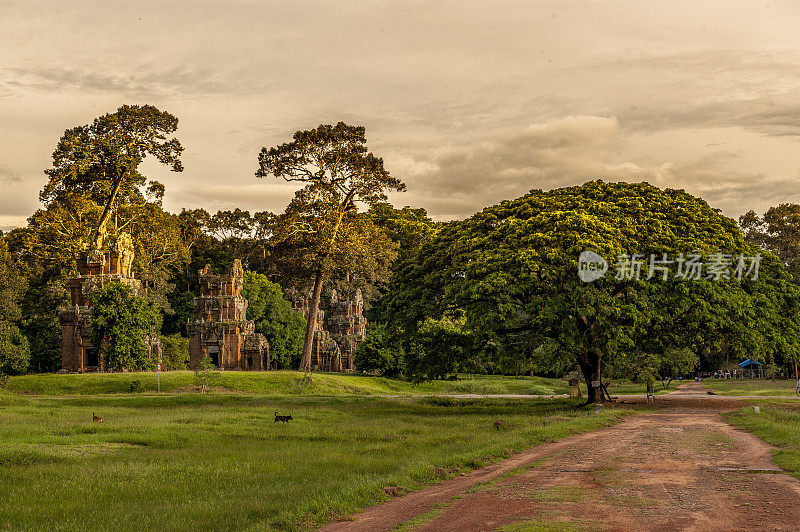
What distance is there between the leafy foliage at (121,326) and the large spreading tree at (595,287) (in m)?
33.2

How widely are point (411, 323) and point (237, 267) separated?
39.9 m

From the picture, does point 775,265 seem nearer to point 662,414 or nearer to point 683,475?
point 662,414

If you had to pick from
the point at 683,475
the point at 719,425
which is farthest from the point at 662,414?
the point at 683,475

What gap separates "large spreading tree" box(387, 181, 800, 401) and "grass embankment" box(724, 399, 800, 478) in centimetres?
330

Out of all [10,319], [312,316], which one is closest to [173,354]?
[10,319]

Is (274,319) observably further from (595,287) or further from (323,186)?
(595,287)

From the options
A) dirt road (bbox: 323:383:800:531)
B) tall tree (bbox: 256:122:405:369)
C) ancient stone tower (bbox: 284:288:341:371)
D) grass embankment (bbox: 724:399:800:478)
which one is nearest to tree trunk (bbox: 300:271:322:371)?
tall tree (bbox: 256:122:405:369)

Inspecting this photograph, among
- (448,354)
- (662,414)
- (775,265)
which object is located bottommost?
(662,414)

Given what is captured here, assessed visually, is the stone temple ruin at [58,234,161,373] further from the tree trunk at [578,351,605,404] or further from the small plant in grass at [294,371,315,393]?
the tree trunk at [578,351,605,404]

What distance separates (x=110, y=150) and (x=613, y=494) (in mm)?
64483

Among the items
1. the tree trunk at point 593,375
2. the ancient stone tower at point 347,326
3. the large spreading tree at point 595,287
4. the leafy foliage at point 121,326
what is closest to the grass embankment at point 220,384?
the leafy foliage at point 121,326

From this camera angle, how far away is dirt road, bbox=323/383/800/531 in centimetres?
1270

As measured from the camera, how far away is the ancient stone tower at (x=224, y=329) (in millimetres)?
73688

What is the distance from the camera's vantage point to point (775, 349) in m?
37.8
